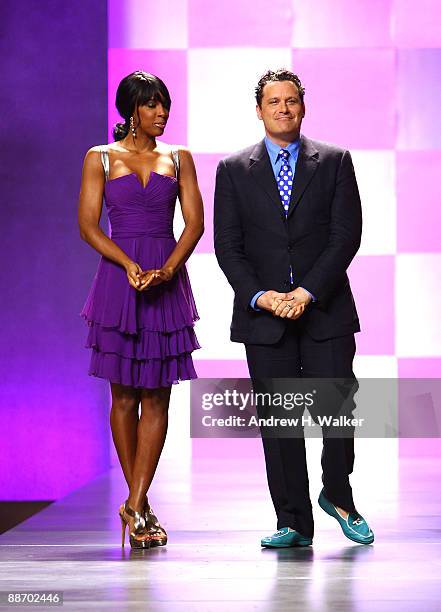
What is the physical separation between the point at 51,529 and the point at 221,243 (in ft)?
3.67

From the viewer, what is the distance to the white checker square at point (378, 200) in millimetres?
5855

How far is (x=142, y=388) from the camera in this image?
358 centimetres

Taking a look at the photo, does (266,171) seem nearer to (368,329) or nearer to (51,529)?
(51,529)

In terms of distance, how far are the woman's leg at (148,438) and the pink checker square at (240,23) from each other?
2785 millimetres

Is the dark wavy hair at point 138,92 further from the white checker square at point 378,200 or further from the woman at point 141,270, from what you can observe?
the white checker square at point 378,200

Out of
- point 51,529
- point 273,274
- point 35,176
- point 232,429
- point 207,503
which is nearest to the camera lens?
point 273,274

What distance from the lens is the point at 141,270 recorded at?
3438 mm

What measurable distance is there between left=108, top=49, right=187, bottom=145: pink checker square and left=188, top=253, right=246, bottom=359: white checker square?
2.04ft

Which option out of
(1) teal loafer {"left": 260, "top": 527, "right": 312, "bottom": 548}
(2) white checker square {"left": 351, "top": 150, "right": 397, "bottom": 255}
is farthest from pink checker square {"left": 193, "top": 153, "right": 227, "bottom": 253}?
(1) teal loafer {"left": 260, "top": 527, "right": 312, "bottom": 548}

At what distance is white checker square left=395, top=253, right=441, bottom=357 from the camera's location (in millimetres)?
5867

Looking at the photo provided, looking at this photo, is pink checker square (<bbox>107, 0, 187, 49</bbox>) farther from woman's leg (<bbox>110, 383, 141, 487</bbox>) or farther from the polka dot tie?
woman's leg (<bbox>110, 383, 141, 487</bbox>)

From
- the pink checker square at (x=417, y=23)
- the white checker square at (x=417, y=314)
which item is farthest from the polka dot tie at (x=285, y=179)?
the pink checker square at (x=417, y=23)

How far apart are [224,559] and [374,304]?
2828mm

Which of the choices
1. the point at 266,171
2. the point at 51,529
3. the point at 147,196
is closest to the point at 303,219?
the point at 266,171
